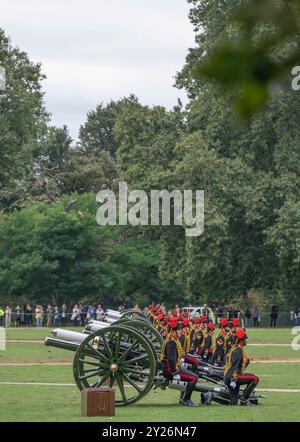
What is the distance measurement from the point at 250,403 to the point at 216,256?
3312 cm

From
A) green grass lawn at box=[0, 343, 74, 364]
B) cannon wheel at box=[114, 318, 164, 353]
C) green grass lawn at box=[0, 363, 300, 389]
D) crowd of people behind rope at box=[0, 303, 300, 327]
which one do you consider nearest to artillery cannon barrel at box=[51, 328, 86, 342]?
cannon wheel at box=[114, 318, 164, 353]

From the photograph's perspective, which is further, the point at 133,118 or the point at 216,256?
the point at 133,118

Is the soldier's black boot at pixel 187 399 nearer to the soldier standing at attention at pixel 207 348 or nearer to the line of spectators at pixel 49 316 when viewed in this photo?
the soldier standing at attention at pixel 207 348

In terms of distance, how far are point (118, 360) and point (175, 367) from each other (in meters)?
0.96

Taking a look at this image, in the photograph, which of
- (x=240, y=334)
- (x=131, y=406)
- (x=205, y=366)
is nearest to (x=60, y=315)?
(x=205, y=366)

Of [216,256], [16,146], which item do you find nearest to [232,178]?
[216,256]

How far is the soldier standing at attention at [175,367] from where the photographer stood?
59.5 feet

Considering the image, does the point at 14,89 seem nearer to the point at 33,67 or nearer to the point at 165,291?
the point at 33,67

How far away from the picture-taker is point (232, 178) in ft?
176

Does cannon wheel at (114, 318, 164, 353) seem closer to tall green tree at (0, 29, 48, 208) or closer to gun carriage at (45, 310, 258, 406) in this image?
gun carriage at (45, 310, 258, 406)

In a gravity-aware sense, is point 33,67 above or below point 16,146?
above

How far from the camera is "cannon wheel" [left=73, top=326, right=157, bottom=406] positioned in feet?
58.4

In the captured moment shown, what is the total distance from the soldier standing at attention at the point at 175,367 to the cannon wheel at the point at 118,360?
318 mm

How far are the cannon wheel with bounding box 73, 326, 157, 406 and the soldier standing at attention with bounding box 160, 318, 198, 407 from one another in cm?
32
